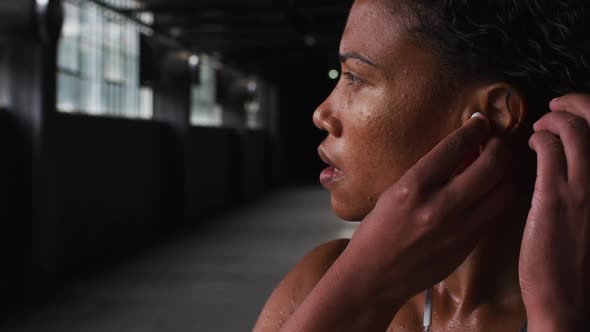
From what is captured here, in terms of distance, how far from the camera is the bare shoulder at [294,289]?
4.02ft

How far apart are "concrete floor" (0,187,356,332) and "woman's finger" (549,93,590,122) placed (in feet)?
15.1

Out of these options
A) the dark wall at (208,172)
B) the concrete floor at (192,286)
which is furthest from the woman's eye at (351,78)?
the dark wall at (208,172)

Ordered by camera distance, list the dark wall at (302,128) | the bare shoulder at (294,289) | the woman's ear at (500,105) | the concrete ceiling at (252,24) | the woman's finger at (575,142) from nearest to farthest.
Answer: the woman's finger at (575,142) → the woman's ear at (500,105) → the bare shoulder at (294,289) → the concrete ceiling at (252,24) → the dark wall at (302,128)

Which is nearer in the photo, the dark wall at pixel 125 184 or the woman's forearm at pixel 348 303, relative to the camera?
the woman's forearm at pixel 348 303

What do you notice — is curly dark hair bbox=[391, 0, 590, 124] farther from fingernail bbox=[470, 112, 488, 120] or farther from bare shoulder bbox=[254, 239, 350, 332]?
bare shoulder bbox=[254, 239, 350, 332]

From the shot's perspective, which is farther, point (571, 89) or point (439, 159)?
point (571, 89)

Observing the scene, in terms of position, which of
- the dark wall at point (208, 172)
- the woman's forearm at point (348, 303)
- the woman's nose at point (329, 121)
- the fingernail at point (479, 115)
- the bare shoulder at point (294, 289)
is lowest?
the dark wall at point (208, 172)

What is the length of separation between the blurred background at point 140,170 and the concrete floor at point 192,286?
25mm

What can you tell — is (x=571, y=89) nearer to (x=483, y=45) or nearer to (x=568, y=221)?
(x=483, y=45)

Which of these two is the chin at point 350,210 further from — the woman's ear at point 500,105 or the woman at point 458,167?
the woman's ear at point 500,105

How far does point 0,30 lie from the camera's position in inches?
207

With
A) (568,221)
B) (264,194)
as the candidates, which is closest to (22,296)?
(568,221)

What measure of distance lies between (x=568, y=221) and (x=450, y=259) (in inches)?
6.6

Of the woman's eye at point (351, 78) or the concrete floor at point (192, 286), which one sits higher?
the woman's eye at point (351, 78)
